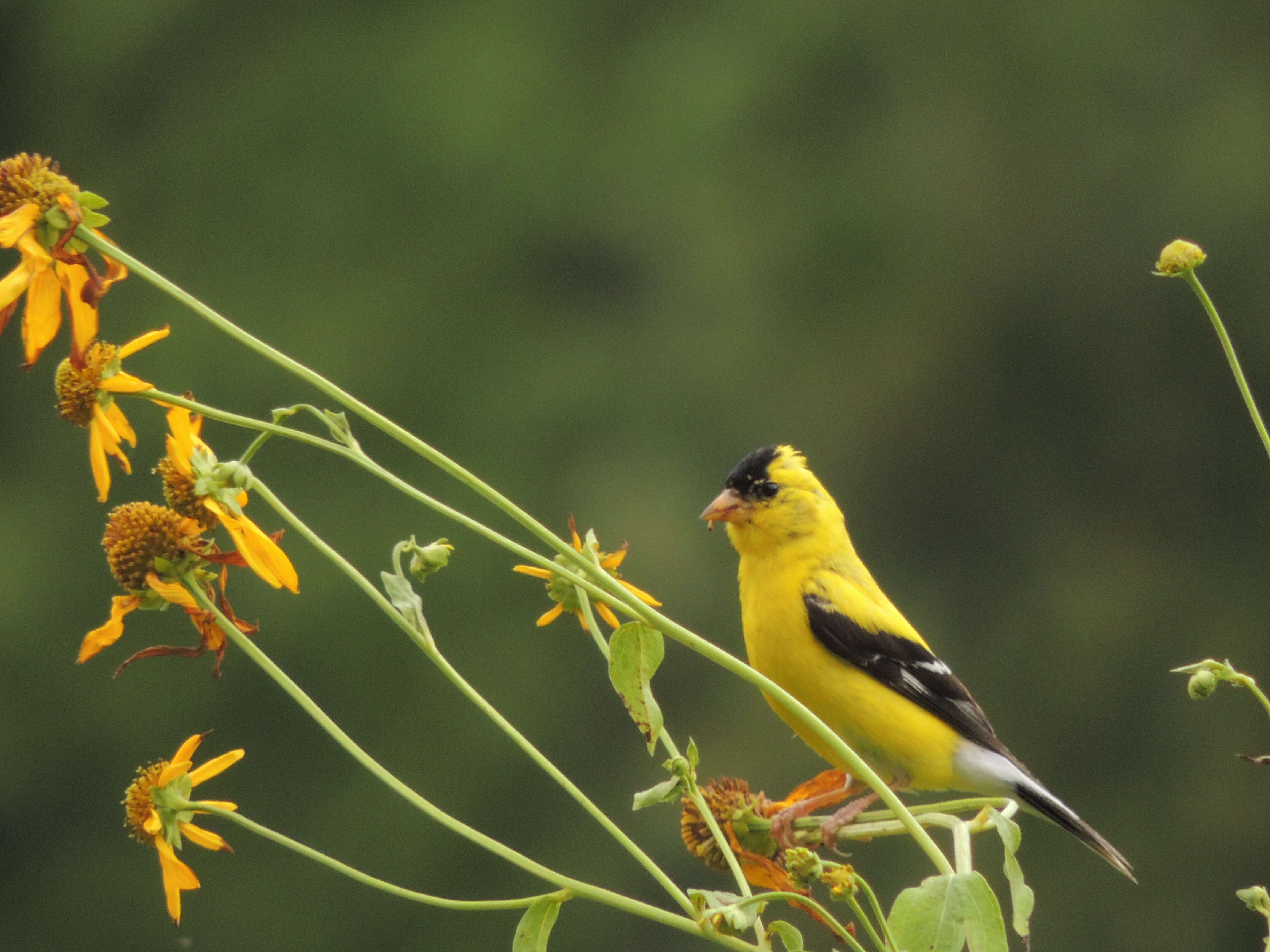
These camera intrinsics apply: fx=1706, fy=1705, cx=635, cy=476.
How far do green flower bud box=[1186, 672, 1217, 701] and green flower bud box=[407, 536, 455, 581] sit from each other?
26.4 inches

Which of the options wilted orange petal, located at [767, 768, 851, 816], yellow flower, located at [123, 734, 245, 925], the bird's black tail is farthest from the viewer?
the bird's black tail

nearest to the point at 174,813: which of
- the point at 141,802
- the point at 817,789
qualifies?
the point at 141,802

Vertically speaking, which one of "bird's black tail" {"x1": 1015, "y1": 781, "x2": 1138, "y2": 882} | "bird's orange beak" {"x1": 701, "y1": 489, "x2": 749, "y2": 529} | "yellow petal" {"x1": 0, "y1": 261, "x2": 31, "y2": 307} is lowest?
"bird's black tail" {"x1": 1015, "y1": 781, "x2": 1138, "y2": 882}

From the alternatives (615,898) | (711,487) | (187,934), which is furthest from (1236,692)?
(615,898)

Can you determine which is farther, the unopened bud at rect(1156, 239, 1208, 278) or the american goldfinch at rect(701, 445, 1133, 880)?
the american goldfinch at rect(701, 445, 1133, 880)

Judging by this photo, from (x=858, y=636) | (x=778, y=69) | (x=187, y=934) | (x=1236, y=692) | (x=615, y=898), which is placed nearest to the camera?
(x=615, y=898)

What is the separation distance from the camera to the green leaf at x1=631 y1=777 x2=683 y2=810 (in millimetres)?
1348

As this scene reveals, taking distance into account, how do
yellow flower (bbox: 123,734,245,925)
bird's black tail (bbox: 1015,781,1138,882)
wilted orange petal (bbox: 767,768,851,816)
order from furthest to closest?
Answer: bird's black tail (bbox: 1015,781,1138,882), wilted orange petal (bbox: 767,768,851,816), yellow flower (bbox: 123,734,245,925)

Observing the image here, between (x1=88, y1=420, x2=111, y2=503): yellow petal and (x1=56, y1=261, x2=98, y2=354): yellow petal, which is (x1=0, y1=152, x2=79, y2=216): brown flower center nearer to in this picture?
(x1=56, y1=261, x2=98, y2=354): yellow petal

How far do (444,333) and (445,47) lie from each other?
2307 millimetres

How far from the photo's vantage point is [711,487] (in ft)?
35.3

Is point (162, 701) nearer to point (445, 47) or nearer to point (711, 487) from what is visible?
point (711, 487)

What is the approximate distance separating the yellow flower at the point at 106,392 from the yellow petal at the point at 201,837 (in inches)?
12.2

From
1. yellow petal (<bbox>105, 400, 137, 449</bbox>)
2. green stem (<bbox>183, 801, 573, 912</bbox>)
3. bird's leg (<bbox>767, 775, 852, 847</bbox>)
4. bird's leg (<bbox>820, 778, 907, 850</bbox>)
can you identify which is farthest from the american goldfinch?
yellow petal (<bbox>105, 400, 137, 449</bbox>)
